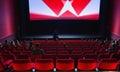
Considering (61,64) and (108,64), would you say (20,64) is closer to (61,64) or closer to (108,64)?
(61,64)

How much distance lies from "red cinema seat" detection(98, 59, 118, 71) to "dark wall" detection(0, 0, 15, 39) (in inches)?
346

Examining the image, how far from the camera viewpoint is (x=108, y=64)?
5.62 m

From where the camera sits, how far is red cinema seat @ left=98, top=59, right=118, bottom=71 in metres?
5.60

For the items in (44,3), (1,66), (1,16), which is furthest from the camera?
(44,3)

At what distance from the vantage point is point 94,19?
58.6ft

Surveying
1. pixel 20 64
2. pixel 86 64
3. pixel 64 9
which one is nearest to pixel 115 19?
pixel 64 9

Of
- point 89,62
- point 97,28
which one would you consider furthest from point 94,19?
point 89,62

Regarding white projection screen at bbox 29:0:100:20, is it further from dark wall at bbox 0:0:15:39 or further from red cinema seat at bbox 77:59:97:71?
red cinema seat at bbox 77:59:97:71

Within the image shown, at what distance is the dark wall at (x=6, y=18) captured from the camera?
13.5 metres

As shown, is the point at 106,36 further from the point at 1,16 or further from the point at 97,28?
the point at 1,16

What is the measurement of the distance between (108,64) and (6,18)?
1018cm

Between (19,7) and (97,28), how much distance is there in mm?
6585

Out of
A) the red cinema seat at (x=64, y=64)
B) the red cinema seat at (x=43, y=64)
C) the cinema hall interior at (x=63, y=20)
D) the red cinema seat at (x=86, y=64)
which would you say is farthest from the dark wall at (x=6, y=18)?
the red cinema seat at (x=86, y=64)

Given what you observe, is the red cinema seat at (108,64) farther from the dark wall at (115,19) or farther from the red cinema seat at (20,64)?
the dark wall at (115,19)
